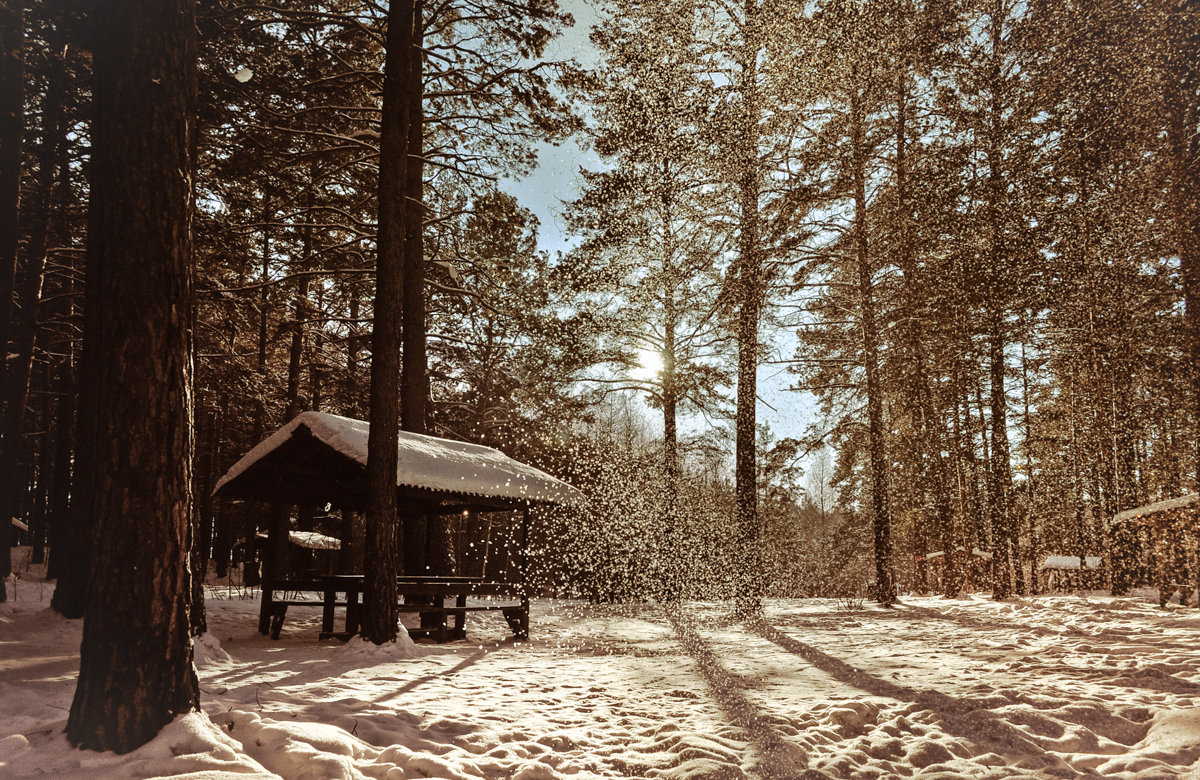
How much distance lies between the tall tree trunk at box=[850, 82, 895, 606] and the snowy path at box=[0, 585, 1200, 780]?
452 centimetres

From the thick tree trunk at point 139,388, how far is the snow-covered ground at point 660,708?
33cm

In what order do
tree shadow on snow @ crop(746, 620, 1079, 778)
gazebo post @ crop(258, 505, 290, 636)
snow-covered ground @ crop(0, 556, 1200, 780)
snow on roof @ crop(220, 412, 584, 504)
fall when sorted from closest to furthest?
snow-covered ground @ crop(0, 556, 1200, 780), tree shadow on snow @ crop(746, 620, 1079, 778), snow on roof @ crop(220, 412, 584, 504), gazebo post @ crop(258, 505, 290, 636)

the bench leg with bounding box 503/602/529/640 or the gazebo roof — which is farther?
the bench leg with bounding box 503/602/529/640

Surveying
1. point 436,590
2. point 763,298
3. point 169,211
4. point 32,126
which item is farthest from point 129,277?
point 32,126

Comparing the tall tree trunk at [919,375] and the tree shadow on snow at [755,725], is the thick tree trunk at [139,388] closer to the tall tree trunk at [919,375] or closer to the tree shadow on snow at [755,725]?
the tree shadow on snow at [755,725]

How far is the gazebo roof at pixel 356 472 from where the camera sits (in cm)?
913

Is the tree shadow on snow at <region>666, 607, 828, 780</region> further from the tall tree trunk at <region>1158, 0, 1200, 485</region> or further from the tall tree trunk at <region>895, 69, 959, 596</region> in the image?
the tall tree trunk at <region>895, 69, 959, 596</region>

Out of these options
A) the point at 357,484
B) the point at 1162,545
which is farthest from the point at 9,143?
the point at 1162,545

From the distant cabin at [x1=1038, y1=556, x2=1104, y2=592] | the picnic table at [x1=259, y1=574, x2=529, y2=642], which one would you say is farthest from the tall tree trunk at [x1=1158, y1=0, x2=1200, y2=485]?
the distant cabin at [x1=1038, y1=556, x2=1104, y2=592]

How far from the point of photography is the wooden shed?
1040 cm

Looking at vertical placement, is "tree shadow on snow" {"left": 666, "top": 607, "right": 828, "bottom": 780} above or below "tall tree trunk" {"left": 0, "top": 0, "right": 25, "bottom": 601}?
below

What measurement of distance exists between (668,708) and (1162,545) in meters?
11.4

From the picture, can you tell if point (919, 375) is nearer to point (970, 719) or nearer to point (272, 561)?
point (970, 719)

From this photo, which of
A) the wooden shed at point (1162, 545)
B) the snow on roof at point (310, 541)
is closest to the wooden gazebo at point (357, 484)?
the snow on roof at point (310, 541)
